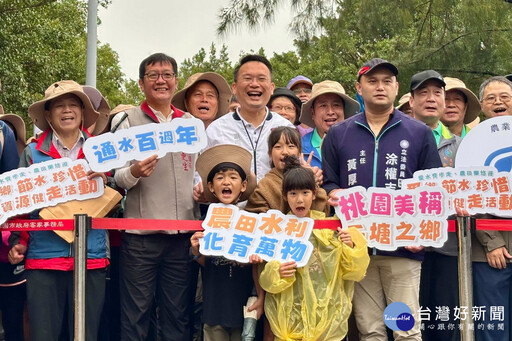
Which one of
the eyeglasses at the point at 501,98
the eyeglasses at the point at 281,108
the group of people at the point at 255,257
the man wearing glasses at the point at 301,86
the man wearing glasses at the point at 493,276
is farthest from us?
the man wearing glasses at the point at 301,86

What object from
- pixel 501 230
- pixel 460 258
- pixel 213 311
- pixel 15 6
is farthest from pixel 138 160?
pixel 15 6

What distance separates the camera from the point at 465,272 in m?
4.93

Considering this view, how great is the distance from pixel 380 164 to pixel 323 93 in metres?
1.64

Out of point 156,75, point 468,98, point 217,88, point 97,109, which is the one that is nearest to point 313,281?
point 156,75

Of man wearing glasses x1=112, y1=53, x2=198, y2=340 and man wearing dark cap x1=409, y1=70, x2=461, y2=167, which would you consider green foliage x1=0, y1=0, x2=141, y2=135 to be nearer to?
man wearing glasses x1=112, y1=53, x2=198, y2=340

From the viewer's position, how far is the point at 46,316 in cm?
497

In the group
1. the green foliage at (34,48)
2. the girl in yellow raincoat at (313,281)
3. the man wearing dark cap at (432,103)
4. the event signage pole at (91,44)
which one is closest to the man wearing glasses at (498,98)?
the man wearing dark cap at (432,103)

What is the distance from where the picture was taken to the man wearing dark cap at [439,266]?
17.6ft

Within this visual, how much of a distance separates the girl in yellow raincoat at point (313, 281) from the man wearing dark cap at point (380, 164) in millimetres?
265

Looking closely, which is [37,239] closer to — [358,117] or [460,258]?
[358,117]

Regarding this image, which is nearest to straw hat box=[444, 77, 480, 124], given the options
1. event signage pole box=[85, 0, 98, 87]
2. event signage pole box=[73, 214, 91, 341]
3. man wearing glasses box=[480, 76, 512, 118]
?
man wearing glasses box=[480, 76, 512, 118]

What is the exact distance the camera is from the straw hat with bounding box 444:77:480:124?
640cm

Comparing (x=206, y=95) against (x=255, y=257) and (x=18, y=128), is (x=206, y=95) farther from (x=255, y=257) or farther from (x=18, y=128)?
(x=255, y=257)

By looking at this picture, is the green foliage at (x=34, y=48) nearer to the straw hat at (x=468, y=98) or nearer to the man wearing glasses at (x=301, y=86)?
the man wearing glasses at (x=301, y=86)
